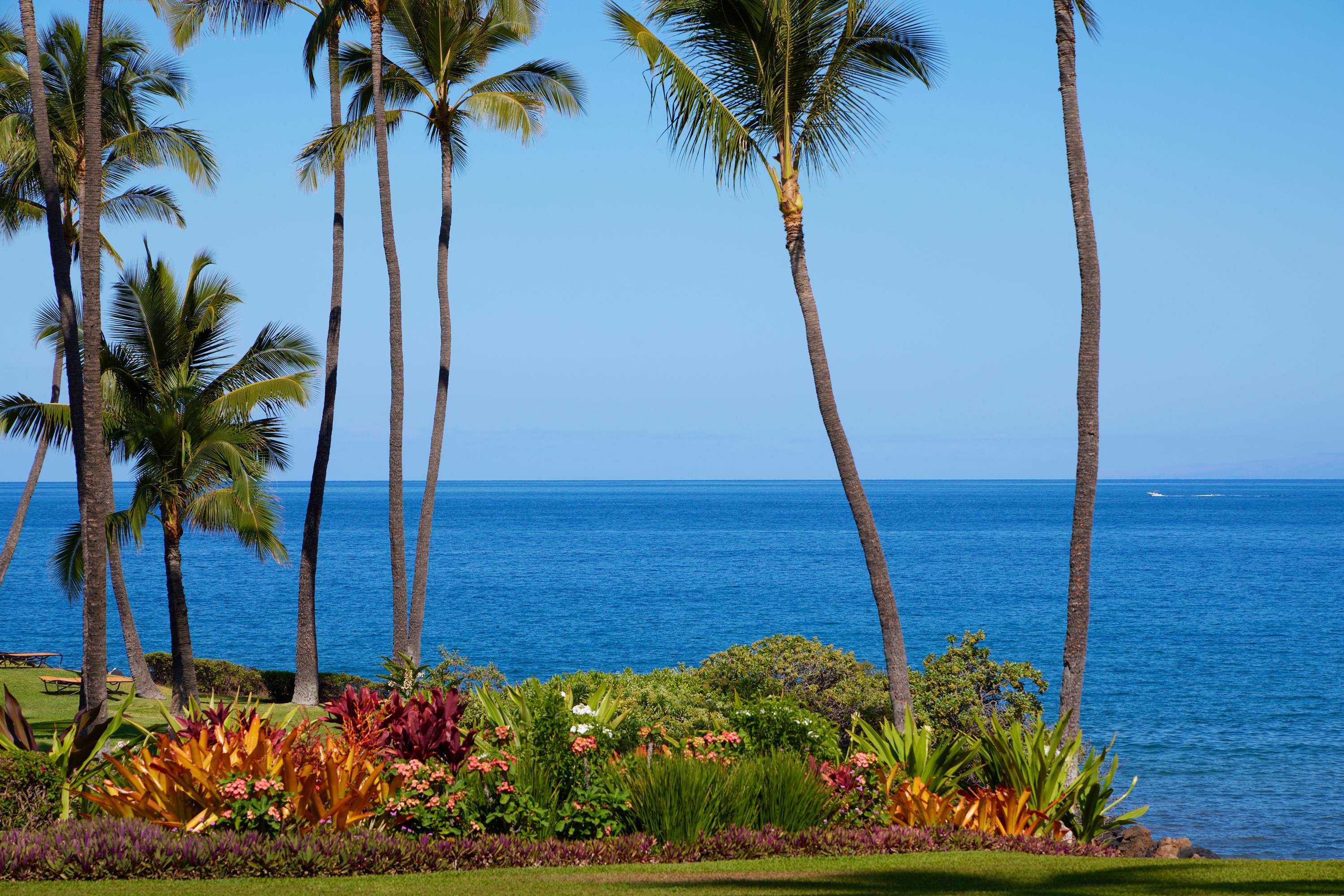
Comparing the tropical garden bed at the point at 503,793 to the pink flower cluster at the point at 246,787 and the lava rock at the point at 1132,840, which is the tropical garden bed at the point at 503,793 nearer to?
the pink flower cluster at the point at 246,787

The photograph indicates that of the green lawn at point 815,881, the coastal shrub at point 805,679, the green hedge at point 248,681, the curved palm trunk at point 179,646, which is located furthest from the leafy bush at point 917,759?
the green hedge at point 248,681

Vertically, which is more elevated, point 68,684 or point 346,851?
point 346,851

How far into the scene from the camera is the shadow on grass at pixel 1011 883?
21.5 ft

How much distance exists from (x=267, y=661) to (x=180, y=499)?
26.9m

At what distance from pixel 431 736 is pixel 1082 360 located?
765 centimetres

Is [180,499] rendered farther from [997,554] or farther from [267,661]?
[997,554]

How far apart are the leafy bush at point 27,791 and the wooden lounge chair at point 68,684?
16642 mm

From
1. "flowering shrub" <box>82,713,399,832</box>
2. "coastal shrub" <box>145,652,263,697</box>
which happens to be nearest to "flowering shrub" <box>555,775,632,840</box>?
"flowering shrub" <box>82,713,399,832</box>

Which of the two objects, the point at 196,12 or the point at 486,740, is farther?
the point at 196,12

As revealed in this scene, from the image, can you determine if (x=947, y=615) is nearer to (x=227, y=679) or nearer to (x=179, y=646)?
(x=227, y=679)

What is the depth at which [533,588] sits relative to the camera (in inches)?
2702

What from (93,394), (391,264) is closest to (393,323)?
(391,264)

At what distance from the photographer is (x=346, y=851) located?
23.4 ft

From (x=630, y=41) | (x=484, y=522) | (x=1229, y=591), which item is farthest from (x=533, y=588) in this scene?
(x=484, y=522)
